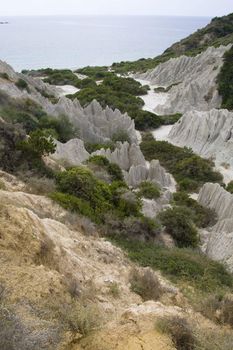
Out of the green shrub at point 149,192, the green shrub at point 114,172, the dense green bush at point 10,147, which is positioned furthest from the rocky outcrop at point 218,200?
the dense green bush at point 10,147

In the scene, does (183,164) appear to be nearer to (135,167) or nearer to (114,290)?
(135,167)

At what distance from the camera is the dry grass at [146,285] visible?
8.11 metres

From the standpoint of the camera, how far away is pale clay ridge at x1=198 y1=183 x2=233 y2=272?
13.5 metres

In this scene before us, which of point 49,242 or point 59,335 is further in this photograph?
point 49,242

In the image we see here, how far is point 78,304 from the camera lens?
5.90 metres

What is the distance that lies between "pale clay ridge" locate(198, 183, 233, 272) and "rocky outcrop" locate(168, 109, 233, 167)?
306 inches

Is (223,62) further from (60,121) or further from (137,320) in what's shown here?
(137,320)

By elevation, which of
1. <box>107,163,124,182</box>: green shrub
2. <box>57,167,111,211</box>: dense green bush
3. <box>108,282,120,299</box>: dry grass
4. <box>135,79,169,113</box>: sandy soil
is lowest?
<box>135,79,169,113</box>: sandy soil

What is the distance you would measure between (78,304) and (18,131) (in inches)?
378

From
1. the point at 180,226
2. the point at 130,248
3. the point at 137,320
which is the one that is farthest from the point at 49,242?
the point at 180,226

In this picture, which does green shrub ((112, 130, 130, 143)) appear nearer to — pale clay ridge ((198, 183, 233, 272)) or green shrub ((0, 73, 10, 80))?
Answer: green shrub ((0, 73, 10, 80))

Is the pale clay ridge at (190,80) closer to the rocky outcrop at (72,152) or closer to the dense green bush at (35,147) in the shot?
the rocky outcrop at (72,152)

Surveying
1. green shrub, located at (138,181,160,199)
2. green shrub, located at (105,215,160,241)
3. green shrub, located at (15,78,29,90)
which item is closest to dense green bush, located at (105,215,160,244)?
green shrub, located at (105,215,160,241)

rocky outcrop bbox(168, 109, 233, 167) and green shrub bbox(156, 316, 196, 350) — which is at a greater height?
green shrub bbox(156, 316, 196, 350)
